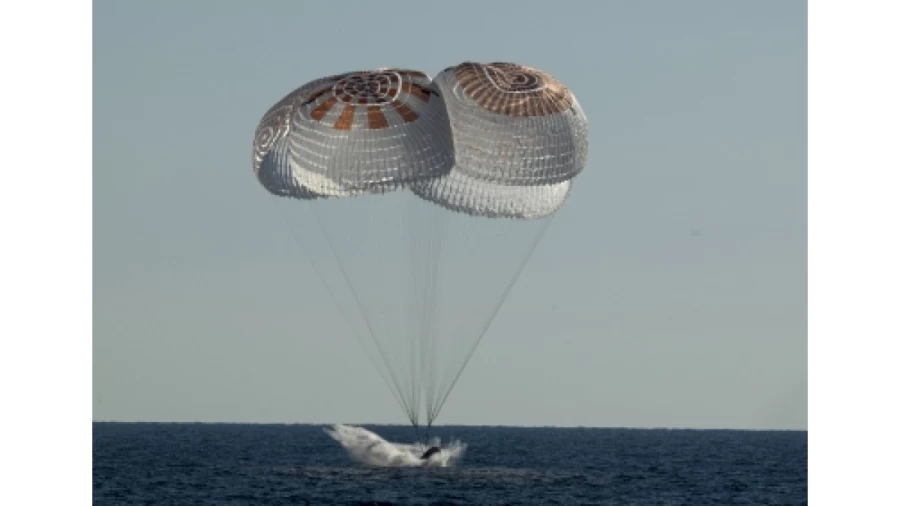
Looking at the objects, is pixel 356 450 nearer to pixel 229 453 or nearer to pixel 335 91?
pixel 335 91

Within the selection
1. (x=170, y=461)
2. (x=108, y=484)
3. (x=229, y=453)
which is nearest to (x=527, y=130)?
(x=108, y=484)

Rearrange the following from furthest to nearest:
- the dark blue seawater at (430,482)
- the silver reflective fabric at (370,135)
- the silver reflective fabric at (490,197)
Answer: the dark blue seawater at (430,482) → the silver reflective fabric at (490,197) → the silver reflective fabric at (370,135)

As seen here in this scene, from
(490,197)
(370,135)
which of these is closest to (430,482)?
(490,197)

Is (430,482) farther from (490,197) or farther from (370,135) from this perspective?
(370,135)

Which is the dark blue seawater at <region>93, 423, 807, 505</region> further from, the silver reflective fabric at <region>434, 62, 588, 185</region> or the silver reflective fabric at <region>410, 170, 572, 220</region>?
the silver reflective fabric at <region>434, 62, 588, 185</region>

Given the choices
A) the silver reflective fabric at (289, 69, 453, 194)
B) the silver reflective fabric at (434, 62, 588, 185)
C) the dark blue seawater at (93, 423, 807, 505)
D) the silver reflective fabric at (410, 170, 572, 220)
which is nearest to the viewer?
the silver reflective fabric at (289, 69, 453, 194)

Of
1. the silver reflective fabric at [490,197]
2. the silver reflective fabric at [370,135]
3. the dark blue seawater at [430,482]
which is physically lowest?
the dark blue seawater at [430,482]

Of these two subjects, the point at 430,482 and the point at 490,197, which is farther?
the point at 430,482

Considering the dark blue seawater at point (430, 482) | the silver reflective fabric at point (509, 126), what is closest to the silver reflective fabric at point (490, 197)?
the silver reflective fabric at point (509, 126)

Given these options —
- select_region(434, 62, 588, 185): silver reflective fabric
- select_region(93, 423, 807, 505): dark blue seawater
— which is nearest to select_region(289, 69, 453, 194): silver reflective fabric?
select_region(434, 62, 588, 185): silver reflective fabric

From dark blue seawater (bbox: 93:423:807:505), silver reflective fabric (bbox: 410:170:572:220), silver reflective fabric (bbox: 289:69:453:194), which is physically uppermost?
silver reflective fabric (bbox: 289:69:453:194)

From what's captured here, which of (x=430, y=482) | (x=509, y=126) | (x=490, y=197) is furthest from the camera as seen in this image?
(x=430, y=482)

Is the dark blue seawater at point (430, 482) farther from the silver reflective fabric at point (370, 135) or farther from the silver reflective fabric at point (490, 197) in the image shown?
the silver reflective fabric at point (370, 135)
